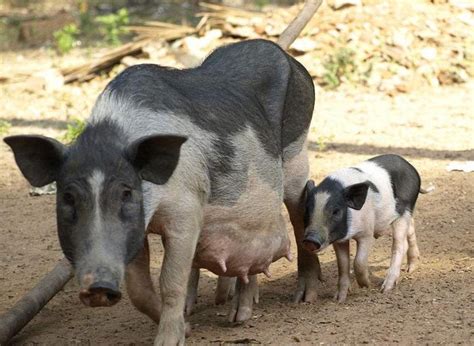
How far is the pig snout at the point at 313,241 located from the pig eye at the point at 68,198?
217cm

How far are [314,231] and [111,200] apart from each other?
2.15 m

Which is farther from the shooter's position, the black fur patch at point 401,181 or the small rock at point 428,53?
the small rock at point 428,53

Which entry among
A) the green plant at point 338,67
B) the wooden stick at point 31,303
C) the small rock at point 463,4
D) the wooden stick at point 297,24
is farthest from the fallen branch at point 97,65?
the wooden stick at point 31,303

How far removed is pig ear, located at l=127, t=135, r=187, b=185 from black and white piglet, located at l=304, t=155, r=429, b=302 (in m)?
1.79

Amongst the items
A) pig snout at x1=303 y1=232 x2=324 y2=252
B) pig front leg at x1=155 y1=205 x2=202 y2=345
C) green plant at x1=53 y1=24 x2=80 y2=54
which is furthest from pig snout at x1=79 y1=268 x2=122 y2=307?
green plant at x1=53 y1=24 x2=80 y2=54

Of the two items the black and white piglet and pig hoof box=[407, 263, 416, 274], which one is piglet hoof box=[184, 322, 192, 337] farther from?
pig hoof box=[407, 263, 416, 274]

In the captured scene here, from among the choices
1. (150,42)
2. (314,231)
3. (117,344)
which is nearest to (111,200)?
(117,344)

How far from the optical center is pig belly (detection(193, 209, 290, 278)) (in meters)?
5.89

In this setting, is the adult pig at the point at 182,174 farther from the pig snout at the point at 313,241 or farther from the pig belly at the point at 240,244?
the pig snout at the point at 313,241

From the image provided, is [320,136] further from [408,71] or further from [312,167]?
[408,71]

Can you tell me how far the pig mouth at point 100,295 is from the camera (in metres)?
4.54

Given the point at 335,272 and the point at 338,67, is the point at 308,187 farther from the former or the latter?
the point at 338,67

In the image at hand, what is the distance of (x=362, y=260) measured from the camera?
6887 mm

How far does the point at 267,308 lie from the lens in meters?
6.77
